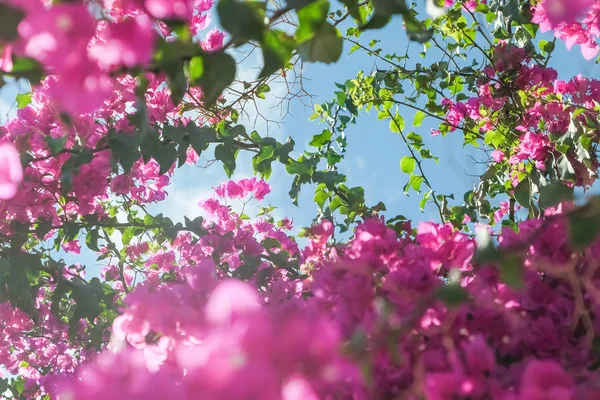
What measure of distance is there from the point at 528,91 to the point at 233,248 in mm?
1310

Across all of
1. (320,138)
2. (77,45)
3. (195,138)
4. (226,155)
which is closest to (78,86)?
(77,45)

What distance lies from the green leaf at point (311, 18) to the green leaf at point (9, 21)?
37 centimetres

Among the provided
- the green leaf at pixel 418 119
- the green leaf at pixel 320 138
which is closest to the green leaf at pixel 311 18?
the green leaf at pixel 320 138

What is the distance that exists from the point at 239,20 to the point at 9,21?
0.78 ft

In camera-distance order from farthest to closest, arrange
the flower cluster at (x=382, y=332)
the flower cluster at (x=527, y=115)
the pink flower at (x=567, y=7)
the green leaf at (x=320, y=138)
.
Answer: the green leaf at (x=320, y=138) → the flower cluster at (x=527, y=115) → the pink flower at (x=567, y=7) → the flower cluster at (x=382, y=332)

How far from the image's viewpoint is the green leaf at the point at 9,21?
495 millimetres

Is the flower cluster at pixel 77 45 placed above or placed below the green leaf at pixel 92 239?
below

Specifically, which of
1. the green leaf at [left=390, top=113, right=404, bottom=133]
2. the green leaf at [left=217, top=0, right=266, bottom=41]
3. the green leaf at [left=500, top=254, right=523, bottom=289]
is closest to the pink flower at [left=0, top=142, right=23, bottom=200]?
the green leaf at [left=217, top=0, right=266, bottom=41]

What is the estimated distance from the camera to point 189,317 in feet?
2.37

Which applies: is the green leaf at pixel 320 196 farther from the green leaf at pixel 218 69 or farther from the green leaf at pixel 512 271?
the green leaf at pixel 512 271

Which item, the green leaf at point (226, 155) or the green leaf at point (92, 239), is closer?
the green leaf at point (226, 155)

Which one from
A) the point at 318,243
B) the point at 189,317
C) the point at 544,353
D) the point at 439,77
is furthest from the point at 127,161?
the point at 439,77

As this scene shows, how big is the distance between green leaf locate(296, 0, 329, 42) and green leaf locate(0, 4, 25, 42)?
1.23 ft

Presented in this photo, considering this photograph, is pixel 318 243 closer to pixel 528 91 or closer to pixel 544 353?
pixel 544 353
